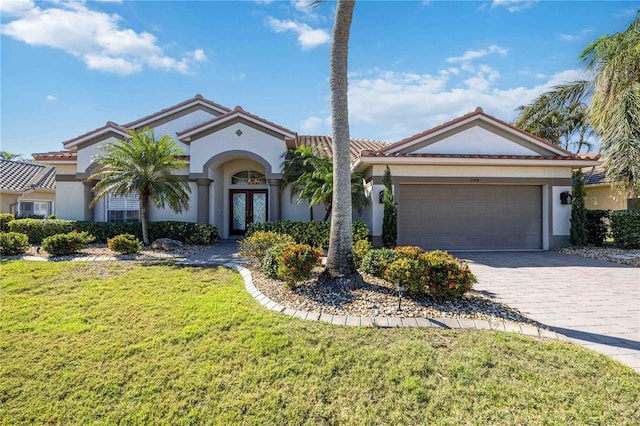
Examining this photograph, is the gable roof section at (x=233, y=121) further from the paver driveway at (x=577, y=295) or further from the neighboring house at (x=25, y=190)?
the neighboring house at (x=25, y=190)

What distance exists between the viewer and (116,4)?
9.46 metres

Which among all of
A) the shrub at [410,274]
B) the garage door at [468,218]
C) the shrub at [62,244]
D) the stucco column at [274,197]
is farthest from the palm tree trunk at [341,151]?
the shrub at [62,244]

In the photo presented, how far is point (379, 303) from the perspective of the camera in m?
5.79

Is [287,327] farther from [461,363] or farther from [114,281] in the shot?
[114,281]

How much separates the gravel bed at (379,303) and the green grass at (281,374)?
610 mm

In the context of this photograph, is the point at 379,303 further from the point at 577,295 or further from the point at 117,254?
the point at 117,254

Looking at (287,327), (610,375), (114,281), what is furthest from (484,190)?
(114,281)

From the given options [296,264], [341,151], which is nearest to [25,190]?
[296,264]

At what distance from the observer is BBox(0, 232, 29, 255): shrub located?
34.0 feet

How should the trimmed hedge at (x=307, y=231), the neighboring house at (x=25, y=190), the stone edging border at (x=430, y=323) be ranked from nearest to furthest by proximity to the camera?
the stone edging border at (x=430, y=323) < the trimmed hedge at (x=307, y=231) < the neighboring house at (x=25, y=190)

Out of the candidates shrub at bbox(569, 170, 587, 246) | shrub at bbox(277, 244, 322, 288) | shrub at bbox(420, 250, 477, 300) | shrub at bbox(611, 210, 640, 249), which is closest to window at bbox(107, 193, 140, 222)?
shrub at bbox(277, 244, 322, 288)

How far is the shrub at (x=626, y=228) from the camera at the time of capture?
1266 centimetres

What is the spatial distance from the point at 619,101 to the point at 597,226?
5.67 metres

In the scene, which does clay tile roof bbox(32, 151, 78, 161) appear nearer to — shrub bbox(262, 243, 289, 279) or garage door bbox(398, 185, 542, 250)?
shrub bbox(262, 243, 289, 279)
